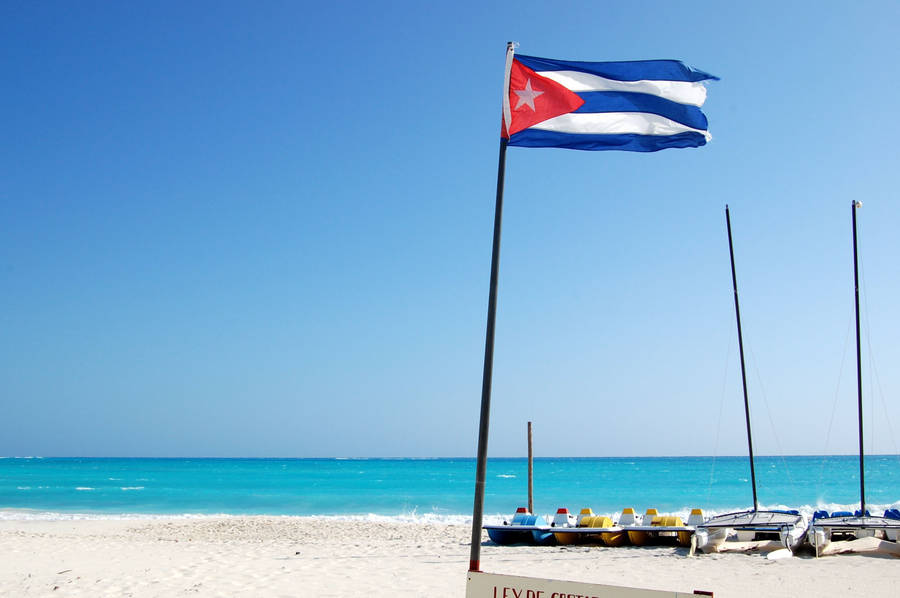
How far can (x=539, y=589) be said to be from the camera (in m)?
5.49

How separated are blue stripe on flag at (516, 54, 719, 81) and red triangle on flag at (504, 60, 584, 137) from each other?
14cm

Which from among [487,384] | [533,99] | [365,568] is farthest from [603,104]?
[365,568]

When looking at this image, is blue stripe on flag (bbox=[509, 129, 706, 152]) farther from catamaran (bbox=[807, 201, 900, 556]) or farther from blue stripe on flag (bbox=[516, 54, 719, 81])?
catamaran (bbox=[807, 201, 900, 556])

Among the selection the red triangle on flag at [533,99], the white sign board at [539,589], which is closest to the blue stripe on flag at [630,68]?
the red triangle on flag at [533,99]

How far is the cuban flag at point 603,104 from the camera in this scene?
764cm

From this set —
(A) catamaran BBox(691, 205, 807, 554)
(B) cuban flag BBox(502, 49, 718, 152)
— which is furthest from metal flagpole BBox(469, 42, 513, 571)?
(A) catamaran BBox(691, 205, 807, 554)

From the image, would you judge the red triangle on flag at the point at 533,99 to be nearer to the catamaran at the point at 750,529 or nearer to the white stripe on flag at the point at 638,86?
the white stripe on flag at the point at 638,86

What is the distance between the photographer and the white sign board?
511 cm

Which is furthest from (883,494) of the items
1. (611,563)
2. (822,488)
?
(611,563)

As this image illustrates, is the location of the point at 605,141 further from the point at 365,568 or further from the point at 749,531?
the point at 749,531

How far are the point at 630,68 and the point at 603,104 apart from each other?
1.80 feet

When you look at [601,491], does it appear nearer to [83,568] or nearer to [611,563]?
[611,563]

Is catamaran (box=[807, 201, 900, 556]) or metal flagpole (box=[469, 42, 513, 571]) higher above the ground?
metal flagpole (box=[469, 42, 513, 571])

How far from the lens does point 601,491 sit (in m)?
57.5
